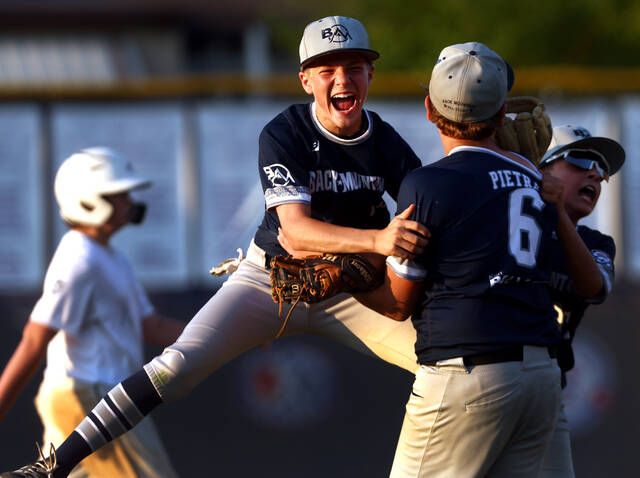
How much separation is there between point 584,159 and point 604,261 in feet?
1.52

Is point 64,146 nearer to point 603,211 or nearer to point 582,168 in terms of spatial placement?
point 603,211

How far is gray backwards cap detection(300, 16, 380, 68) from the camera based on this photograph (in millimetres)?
5363

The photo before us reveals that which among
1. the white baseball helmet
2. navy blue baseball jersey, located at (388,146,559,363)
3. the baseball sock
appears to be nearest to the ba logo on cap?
navy blue baseball jersey, located at (388,146,559,363)

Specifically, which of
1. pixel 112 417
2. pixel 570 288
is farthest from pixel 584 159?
pixel 112 417

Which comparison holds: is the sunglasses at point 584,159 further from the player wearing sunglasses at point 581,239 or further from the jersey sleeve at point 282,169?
the jersey sleeve at point 282,169

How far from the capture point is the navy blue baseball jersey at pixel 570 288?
5.44 metres

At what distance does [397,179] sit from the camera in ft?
18.4

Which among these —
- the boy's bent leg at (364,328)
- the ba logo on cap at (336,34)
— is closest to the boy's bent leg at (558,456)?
the boy's bent leg at (364,328)

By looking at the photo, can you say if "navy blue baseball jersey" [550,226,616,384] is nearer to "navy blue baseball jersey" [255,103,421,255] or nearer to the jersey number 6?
the jersey number 6

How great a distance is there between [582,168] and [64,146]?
202 inches

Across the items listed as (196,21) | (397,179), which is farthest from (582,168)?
(196,21)

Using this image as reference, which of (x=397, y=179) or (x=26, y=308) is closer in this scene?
(x=397, y=179)

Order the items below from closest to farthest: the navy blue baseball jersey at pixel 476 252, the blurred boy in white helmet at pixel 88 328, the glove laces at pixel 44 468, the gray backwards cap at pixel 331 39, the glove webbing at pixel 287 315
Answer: the navy blue baseball jersey at pixel 476 252 → the glove webbing at pixel 287 315 → the glove laces at pixel 44 468 → the gray backwards cap at pixel 331 39 → the blurred boy in white helmet at pixel 88 328

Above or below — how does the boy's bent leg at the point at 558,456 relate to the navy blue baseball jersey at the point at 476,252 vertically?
below
